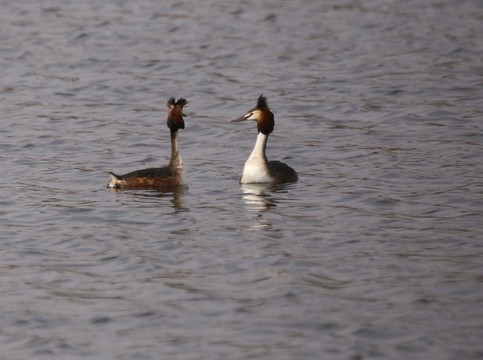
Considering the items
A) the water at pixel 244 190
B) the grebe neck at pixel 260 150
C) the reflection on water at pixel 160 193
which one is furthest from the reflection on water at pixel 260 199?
the reflection on water at pixel 160 193

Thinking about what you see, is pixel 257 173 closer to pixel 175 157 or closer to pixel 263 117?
pixel 263 117

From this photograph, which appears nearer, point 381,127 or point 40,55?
point 381,127

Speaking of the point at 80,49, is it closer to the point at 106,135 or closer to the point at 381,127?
the point at 106,135

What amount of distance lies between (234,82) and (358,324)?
47.4 ft

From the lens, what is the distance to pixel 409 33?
92.3ft

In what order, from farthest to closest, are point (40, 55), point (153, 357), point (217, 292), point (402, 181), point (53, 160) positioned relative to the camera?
1. point (40, 55)
2. point (53, 160)
3. point (402, 181)
4. point (217, 292)
5. point (153, 357)

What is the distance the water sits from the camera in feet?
32.9

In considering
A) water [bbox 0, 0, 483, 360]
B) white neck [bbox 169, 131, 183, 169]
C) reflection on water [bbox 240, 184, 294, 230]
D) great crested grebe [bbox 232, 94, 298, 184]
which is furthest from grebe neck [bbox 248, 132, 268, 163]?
white neck [bbox 169, 131, 183, 169]

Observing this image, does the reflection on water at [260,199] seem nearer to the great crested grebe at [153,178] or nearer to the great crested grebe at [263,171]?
the great crested grebe at [263,171]

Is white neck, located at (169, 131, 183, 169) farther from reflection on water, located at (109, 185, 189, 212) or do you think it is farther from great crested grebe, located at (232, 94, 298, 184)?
great crested grebe, located at (232, 94, 298, 184)

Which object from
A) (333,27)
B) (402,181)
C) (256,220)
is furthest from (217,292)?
(333,27)

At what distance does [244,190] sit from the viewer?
1592 cm

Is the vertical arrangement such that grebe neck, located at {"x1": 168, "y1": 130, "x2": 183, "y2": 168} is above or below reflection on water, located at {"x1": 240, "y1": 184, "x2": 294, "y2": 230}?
above

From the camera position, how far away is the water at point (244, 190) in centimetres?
1002
